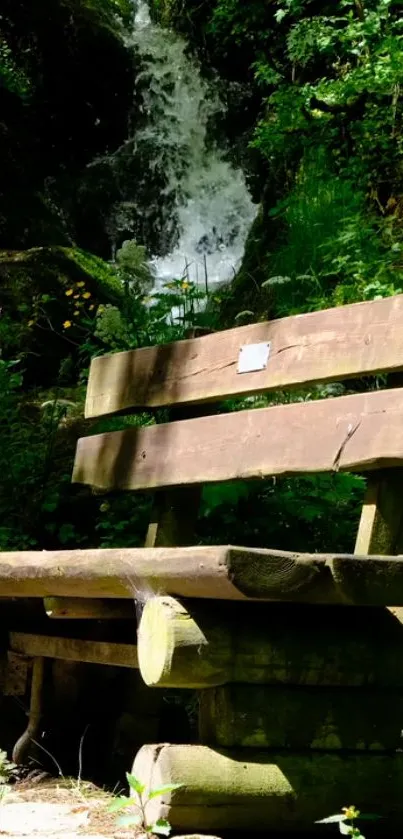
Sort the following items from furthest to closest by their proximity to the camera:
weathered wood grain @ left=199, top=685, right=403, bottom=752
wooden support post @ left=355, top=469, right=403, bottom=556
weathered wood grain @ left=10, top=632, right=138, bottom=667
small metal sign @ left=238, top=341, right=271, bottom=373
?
1. small metal sign @ left=238, top=341, right=271, bottom=373
2. weathered wood grain @ left=10, top=632, right=138, bottom=667
3. wooden support post @ left=355, top=469, right=403, bottom=556
4. weathered wood grain @ left=199, top=685, right=403, bottom=752

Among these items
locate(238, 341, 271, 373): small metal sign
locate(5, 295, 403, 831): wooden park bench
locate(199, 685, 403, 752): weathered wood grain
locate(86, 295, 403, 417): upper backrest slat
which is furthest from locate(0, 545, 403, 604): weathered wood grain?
locate(238, 341, 271, 373): small metal sign

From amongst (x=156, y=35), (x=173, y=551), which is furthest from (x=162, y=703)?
(x=156, y=35)

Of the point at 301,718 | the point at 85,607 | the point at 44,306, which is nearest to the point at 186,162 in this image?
the point at 44,306

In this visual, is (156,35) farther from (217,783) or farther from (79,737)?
(217,783)

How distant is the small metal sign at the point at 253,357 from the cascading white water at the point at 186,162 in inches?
301

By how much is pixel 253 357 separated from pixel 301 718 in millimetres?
1347

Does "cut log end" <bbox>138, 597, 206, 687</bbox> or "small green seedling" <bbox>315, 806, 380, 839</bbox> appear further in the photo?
"cut log end" <bbox>138, 597, 206, 687</bbox>

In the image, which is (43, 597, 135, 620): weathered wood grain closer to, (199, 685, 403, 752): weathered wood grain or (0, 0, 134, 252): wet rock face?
(199, 685, 403, 752): weathered wood grain

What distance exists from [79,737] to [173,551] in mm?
1934

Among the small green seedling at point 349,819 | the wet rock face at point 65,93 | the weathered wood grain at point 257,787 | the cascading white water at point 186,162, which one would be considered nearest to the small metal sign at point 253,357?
the weathered wood grain at point 257,787

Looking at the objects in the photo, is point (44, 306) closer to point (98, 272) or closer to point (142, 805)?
point (98, 272)

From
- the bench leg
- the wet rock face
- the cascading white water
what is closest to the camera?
the bench leg

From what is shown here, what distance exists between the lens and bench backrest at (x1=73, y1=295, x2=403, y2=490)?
110 inches

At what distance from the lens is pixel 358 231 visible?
659 centimetres
